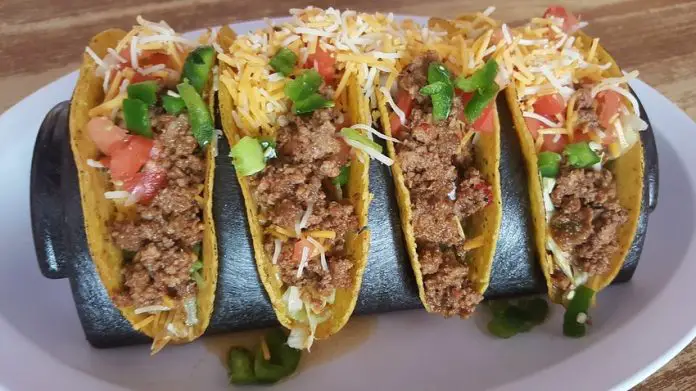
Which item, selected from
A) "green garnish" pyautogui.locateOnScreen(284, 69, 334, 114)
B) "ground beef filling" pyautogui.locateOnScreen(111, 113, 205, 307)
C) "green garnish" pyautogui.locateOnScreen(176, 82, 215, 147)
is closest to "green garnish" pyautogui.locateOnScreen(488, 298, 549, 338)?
"green garnish" pyautogui.locateOnScreen(284, 69, 334, 114)

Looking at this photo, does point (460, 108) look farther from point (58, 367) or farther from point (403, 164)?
point (58, 367)

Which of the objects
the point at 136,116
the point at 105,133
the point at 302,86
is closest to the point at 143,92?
the point at 136,116

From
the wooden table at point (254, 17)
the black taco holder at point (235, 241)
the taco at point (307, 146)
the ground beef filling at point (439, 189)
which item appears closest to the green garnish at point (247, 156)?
the taco at point (307, 146)

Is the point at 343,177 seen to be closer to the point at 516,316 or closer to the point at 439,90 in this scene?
the point at 439,90

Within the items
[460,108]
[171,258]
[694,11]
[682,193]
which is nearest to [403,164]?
[460,108]

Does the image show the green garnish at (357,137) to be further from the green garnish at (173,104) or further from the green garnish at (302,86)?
the green garnish at (173,104)

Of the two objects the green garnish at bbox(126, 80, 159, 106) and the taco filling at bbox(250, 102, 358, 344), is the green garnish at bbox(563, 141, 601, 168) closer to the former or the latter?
the taco filling at bbox(250, 102, 358, 344)
